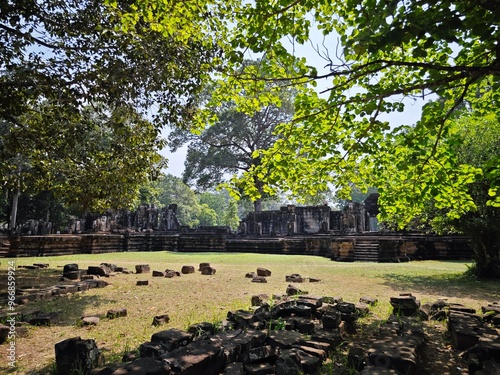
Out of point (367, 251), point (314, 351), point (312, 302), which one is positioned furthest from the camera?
point (367, 251)

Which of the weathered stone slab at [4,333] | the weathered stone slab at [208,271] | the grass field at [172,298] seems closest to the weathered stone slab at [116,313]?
the grass field at [172,298]

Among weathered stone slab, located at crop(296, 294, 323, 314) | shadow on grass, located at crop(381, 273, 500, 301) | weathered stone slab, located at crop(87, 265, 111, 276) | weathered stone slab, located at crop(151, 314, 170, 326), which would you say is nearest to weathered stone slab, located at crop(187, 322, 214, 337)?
weathered stone slab, located at crop(151, 314, 170, 326)

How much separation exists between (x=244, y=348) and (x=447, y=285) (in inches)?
272

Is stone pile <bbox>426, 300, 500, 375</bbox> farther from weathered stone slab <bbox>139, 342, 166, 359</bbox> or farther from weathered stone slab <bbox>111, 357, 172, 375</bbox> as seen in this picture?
weathered stone slab <bbox>139, 342, 166, 359</bbox>

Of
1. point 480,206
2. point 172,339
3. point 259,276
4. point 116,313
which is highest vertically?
point 480,206

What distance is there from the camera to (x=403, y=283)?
7.97 metres

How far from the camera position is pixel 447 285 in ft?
25.1

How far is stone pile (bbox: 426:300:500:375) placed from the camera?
2629mm

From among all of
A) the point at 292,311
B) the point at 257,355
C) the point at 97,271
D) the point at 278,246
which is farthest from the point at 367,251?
the point at 257,355

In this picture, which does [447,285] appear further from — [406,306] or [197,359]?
[197,359]

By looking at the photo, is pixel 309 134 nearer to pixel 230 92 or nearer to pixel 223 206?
pixel 230 92

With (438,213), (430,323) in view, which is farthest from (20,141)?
(438,213)

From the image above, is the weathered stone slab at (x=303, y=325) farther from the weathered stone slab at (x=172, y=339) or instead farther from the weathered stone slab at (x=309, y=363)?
the weathered stone slab at (x=172, y=339)

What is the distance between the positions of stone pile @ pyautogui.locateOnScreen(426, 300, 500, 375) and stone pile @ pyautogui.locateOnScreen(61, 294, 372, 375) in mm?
1181
